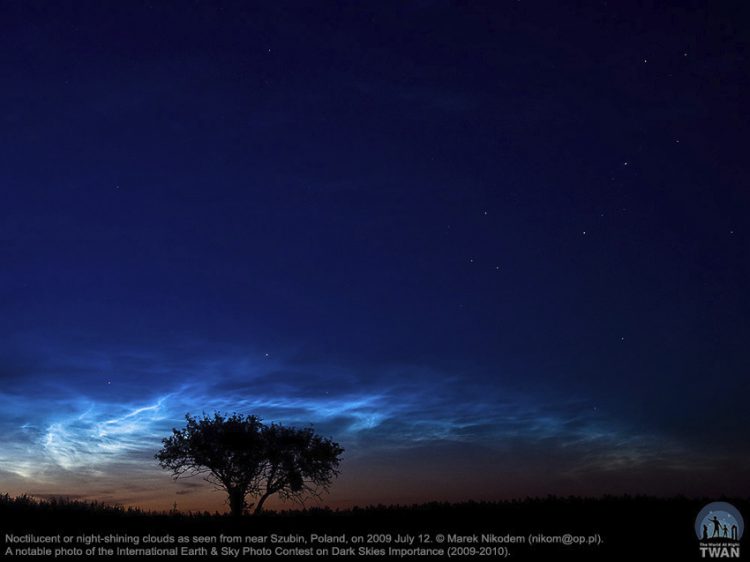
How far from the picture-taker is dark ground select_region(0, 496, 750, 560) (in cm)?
2134

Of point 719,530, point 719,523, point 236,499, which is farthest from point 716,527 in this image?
point 236,499

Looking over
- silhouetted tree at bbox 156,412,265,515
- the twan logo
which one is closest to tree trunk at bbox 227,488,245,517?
silhouetted tree at bbox 156,412,265,515

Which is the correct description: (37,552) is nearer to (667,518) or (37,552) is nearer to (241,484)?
(667,518)

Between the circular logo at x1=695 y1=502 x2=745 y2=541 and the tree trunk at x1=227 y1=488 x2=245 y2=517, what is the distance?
38.2 metres

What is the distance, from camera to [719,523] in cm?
2333

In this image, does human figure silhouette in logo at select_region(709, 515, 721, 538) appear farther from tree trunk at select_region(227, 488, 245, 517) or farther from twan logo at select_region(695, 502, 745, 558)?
tree trunk at select_region(227, 488, 245, 517)

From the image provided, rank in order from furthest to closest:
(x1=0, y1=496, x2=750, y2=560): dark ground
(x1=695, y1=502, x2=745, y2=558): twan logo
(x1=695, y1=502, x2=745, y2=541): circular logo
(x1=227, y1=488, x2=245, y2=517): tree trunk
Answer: (x1=227, y1=488, x2=245, y2=517): tree trunk, (x1=695, y1=502, x2=745, y2=541): circular logo, (x1=0, y1=496, x2=750, y2=560): dark ground, (x1=695, y1=502, x2=745, y2=558): twan logo

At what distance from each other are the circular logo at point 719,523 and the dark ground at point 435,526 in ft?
1.47

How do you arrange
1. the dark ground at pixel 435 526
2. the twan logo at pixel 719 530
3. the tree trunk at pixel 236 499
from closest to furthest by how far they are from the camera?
the twan logo at pixel 719 530, the dark ground at pixel 435 526, the tree trunk at pixel 236 499

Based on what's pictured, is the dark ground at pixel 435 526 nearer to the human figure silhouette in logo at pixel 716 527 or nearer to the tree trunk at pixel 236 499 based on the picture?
the human figure silhouette in logo at pixel 716 527

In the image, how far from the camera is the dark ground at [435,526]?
840 inches

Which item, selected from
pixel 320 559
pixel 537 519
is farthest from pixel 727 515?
pixel 320 559

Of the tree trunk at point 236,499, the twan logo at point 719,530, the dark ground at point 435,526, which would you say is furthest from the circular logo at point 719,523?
the tree trunk at point 236,499

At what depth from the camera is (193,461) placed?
54844mm
